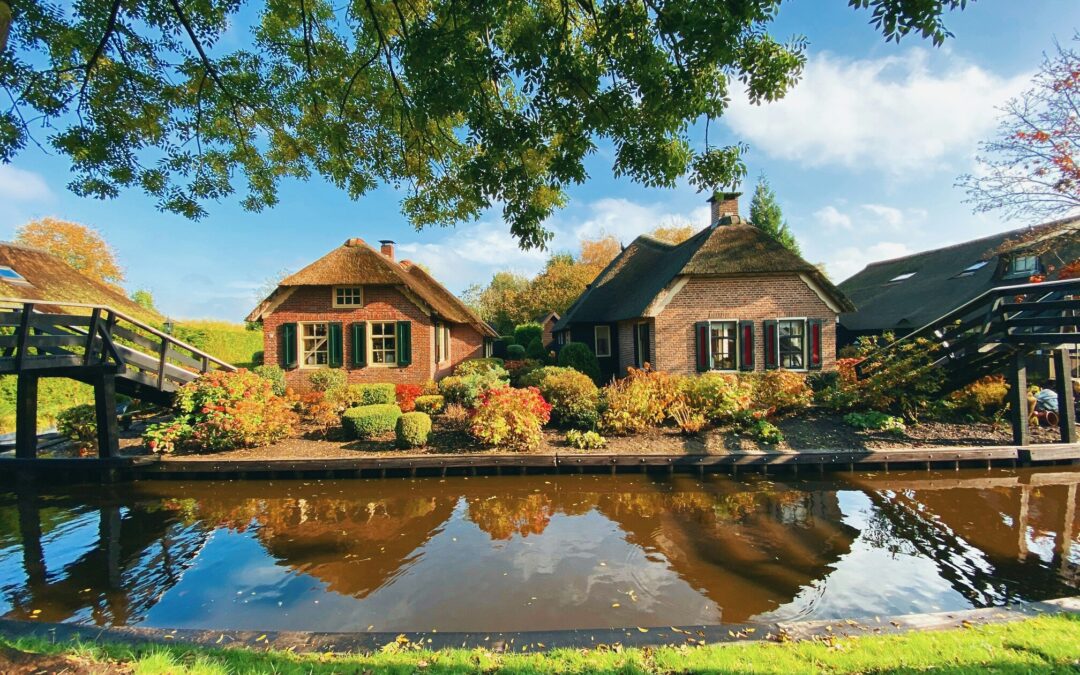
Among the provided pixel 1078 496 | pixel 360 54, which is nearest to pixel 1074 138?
pixel 1078 496

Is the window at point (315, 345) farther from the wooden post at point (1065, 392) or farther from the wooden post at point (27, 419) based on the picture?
the wooden post at point (1065, 392)

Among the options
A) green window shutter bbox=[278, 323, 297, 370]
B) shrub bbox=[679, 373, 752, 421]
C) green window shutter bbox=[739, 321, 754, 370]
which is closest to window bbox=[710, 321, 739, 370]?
green window shutter bbox=[739, 321, 754, 370]

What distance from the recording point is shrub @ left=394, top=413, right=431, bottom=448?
1052cm

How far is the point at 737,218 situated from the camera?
1689 cm

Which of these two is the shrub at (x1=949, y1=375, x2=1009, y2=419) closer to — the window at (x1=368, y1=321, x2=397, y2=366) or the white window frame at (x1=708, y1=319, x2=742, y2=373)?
the white window frame at (x1=708, y1=319, x2=742, y2=373)

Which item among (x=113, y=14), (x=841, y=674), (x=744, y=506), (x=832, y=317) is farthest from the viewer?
(x=832, y=317)

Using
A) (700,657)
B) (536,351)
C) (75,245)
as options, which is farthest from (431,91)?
(75,245)

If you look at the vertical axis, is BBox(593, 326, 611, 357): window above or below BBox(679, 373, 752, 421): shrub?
above

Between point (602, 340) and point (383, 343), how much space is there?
917 cm

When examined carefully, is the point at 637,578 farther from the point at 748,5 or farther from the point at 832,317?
the point at 832,317

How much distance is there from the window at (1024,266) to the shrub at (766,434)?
54.4 ft

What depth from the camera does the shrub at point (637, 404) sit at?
11031 millimetres

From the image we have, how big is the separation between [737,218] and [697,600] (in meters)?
15.1

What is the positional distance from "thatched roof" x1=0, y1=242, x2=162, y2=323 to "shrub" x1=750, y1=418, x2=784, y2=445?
22.8m
